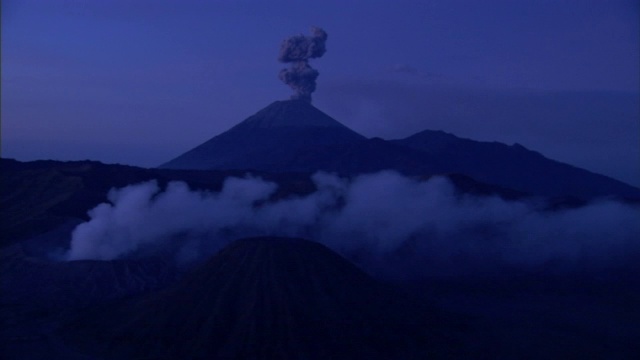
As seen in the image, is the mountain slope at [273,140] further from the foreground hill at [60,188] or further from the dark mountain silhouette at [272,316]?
the dark mountain silhouette at [272,316]

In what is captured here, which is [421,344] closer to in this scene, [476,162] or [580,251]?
[580,251]

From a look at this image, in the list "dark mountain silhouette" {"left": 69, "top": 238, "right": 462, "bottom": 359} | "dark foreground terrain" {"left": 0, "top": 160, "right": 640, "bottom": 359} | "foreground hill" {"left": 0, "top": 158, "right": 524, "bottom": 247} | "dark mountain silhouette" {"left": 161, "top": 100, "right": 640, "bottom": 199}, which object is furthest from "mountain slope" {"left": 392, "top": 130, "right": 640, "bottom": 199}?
"dark mountain silhouette" {"left": 69, "top": 238, "right": 462, "bottom": 359}

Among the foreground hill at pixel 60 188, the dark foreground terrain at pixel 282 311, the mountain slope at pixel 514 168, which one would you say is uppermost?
the mountain slope at pixel 514 168

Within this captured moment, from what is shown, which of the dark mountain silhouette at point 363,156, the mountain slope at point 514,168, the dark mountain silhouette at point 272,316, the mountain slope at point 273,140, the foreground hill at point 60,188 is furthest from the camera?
the mountain slope at point 273,140

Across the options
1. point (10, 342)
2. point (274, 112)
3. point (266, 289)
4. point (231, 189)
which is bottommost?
point (10, 342)

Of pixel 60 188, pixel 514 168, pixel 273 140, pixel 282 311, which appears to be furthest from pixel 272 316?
pixel 514 168

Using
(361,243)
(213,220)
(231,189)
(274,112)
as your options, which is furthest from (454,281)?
(274,112)

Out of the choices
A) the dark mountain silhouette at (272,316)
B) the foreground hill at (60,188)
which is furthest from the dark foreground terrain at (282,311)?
the foreground hill at (60,188)

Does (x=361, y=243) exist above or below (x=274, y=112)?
below
